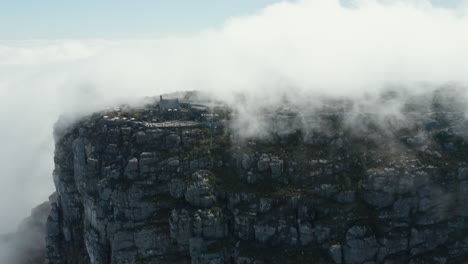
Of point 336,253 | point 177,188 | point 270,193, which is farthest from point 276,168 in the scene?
point 177,188

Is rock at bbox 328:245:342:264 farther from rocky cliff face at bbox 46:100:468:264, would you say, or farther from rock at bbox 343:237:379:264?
rock at bbox 343:237:379:264

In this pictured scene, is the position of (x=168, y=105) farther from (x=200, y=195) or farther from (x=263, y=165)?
(x=263, y=165)

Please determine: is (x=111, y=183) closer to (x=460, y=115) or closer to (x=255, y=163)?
(x=255, y=163)

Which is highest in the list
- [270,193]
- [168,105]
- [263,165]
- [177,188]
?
[168,105]

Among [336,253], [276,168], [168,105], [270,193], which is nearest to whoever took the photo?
[336,253]

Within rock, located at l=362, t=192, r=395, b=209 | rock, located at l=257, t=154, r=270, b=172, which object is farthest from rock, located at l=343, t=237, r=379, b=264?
rock, located at l=257, t=154, r=270, b=172

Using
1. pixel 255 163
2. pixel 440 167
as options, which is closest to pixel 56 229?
pixel 255 163
